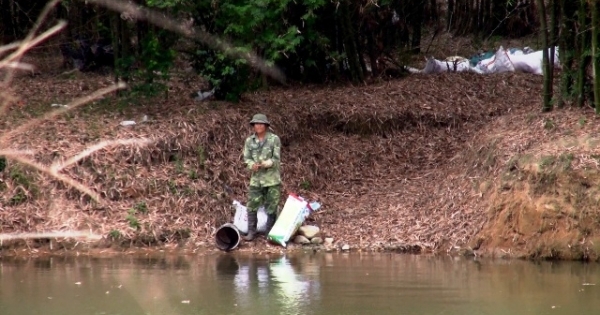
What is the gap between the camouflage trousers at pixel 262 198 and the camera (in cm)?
1250

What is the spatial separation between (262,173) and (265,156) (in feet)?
0.82

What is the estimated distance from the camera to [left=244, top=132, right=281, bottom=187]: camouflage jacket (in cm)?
1243

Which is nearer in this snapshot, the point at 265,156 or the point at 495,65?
the point at 265,156

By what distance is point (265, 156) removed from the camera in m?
12.4

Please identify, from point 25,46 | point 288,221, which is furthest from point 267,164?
point 25,46

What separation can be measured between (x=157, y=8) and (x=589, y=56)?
6.87m

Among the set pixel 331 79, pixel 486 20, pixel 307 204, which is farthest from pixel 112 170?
pixel 486 20

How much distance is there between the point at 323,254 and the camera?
11.9 metres

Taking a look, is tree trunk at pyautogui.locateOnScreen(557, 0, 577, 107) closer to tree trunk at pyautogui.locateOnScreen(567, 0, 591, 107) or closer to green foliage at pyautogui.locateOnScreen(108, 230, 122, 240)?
tree trunk at pyautogui.locateOnScreen(567, 0, 591, 107)

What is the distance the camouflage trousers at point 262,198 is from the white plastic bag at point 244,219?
0.70 feet

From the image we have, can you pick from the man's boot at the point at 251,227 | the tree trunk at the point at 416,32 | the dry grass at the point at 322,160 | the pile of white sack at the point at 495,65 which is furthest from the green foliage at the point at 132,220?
the tree trunk at the point at 416,32

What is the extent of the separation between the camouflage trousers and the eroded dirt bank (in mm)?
537

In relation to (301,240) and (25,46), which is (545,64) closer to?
(301,240)

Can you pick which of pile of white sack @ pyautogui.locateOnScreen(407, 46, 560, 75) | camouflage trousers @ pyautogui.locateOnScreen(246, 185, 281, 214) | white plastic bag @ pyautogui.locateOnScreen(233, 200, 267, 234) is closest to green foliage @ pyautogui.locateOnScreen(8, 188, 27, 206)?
white plastic bag @ pyautogui.locateOnScreen(233, 200, 267, 234)
